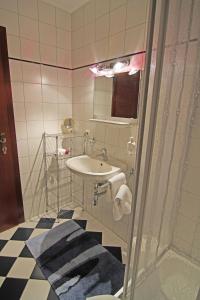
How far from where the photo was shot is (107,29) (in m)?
1.57

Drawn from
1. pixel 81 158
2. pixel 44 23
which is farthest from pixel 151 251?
pixel 44 23

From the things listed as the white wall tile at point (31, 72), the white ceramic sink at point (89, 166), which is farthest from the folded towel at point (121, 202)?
the white wall tile at point (31, 72)

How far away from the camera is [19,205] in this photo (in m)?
1.95

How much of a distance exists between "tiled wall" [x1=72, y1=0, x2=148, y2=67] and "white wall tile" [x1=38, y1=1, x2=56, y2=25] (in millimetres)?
227

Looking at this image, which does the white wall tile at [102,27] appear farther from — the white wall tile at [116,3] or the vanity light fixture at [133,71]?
the vanity light fixture at [133,71]

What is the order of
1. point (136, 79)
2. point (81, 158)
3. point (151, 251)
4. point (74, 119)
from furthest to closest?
point (74, 119)
point (81, 158)
point (136, 79)
point (151, 251)

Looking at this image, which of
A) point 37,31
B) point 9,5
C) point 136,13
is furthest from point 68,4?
point 136,13

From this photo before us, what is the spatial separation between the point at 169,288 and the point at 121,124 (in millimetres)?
1153

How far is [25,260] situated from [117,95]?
172cm

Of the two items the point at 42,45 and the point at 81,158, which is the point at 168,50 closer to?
the point at 81,158

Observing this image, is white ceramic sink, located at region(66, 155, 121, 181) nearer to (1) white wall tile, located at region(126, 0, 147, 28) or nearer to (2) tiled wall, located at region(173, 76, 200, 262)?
(2) tiled wall, located at region(173, 76, 200, 262)

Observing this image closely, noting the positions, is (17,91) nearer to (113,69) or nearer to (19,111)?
(19,111)

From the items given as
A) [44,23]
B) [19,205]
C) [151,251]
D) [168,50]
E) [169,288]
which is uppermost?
[44,23]

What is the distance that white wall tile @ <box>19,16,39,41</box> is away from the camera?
5.29ft
